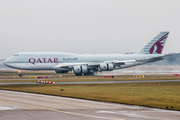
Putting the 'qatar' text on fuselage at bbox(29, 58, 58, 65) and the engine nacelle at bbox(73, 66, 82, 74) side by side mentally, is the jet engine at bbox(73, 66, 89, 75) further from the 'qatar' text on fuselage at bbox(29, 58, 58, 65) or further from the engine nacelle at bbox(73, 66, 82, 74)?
the 'qatar' text on fuselage at bbox(29, 58, 58, 65)

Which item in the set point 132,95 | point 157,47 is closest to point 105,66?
point 157,47

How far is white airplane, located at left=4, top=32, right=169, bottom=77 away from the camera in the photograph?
76.1 meters

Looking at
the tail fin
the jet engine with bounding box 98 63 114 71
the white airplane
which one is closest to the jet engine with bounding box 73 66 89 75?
the white airplane

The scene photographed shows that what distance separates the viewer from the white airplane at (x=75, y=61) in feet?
250

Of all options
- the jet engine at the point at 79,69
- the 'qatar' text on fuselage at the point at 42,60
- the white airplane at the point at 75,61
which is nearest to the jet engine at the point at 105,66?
the white airplane at the point at 75,61

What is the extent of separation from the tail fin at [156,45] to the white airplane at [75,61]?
4.42ft

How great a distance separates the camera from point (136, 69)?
361 ft

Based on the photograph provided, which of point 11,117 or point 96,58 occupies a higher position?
point 96,58

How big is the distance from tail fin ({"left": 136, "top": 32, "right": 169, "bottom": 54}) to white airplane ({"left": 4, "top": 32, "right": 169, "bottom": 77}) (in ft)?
4.42

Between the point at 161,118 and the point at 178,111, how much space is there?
3.89 m

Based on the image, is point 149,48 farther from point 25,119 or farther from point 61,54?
Answer: point 25,119

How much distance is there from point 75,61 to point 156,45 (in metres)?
24.8

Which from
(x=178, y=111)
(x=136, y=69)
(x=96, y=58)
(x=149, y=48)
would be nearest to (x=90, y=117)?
(x=178, y=111)

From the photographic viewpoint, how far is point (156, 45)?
283ft
